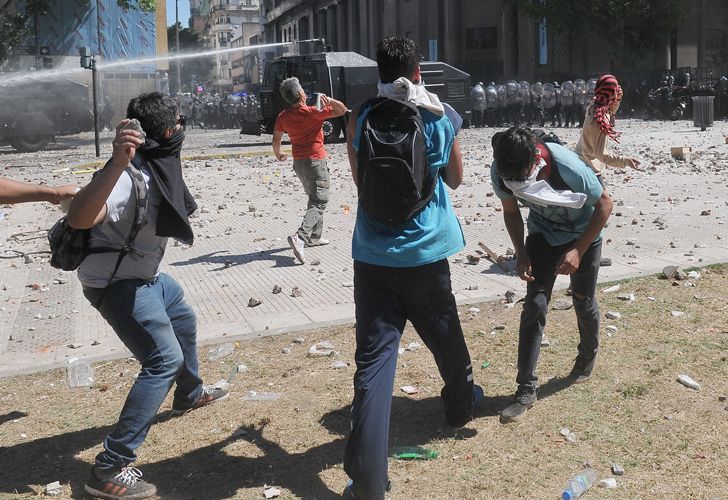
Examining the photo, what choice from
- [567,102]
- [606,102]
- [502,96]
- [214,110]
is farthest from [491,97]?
[606,102]

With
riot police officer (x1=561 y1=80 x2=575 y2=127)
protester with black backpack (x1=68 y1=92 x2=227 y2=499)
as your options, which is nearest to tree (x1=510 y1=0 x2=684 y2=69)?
riot police officer (x1=561 y1=80 x2=575 y2=127)

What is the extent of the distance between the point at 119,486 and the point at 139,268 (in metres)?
0.86

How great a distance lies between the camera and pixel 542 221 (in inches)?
158

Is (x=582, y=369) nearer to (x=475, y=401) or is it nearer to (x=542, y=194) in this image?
(x=475, y=401)

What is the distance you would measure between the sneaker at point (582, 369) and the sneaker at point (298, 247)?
377 centimetres

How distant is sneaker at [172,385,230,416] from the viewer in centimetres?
427

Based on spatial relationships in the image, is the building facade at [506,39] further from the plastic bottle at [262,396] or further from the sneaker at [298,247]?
the plastic bottle at [262,396]

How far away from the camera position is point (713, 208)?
9.84 metres

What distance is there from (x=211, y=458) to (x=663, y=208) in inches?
304

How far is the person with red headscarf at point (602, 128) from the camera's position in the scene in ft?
16.8

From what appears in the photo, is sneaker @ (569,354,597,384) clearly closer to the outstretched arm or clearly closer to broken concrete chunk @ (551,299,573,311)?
broken concrete chunk @ (551,299,573,311)

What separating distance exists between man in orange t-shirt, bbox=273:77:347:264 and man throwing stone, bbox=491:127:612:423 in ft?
12.7

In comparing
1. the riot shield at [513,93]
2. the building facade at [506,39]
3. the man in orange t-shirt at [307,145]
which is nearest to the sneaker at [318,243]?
the man in orange t-shirt at [307,145]

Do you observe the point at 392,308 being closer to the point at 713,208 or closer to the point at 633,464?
the point at 633,464
